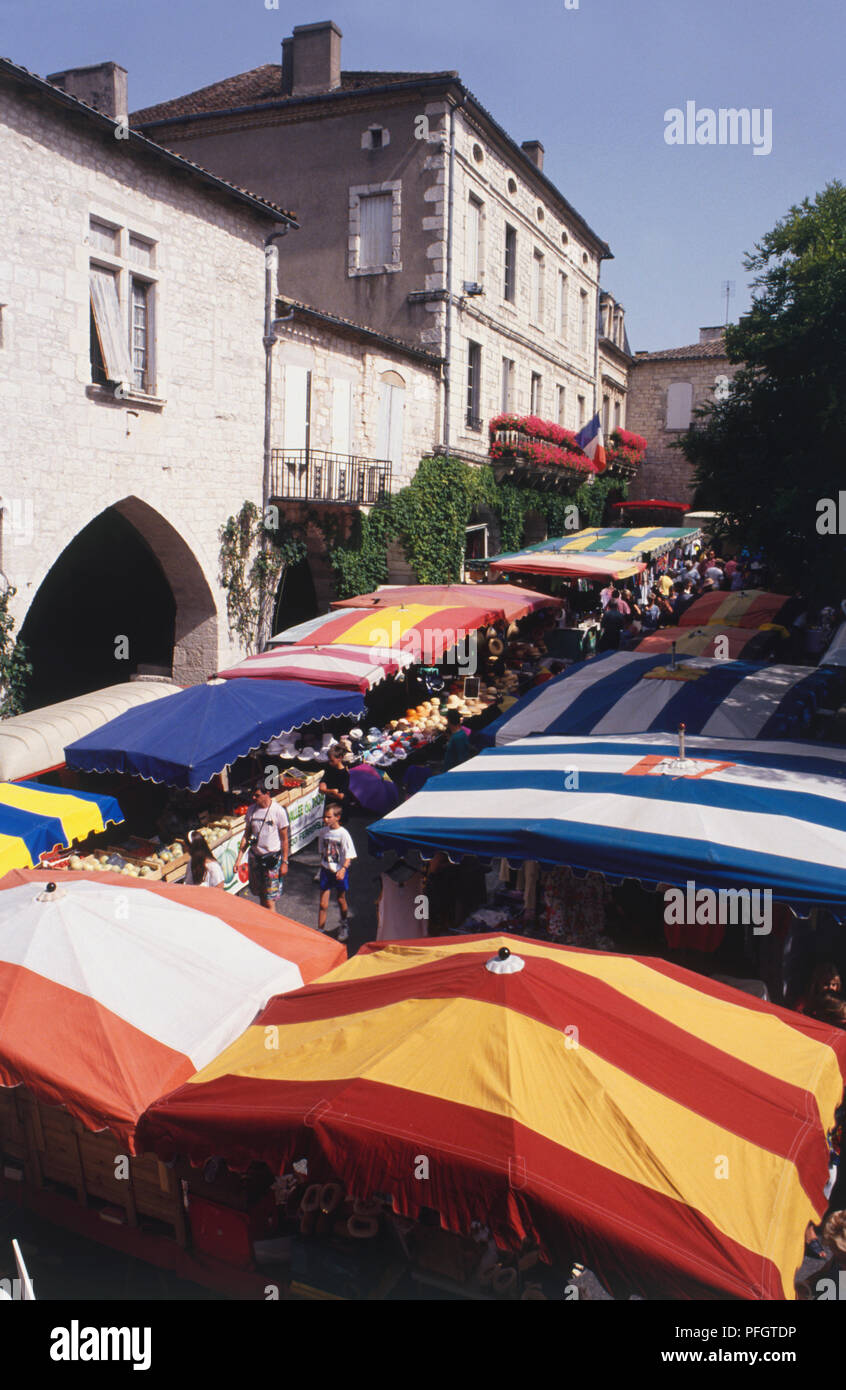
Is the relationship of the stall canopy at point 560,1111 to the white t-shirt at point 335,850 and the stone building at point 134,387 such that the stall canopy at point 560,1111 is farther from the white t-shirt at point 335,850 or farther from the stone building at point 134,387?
the stone building at point 134,387

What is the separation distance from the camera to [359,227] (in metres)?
21.6

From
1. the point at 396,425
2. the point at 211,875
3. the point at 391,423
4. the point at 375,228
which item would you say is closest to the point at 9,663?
the point at 211,875

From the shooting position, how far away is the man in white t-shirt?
9.25 meters

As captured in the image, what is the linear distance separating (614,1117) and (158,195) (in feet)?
46.8

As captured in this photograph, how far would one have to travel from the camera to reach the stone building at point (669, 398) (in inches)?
1637

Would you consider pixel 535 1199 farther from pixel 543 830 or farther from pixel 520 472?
pixel 520 472

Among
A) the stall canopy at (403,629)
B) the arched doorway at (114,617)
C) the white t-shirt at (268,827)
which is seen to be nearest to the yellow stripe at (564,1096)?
the white t-shirt at (268,827)

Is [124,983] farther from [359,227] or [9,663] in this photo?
[359,227]

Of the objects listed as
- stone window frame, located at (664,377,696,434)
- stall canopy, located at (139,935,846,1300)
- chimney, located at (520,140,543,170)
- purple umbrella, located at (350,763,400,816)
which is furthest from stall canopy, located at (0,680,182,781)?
stone window frame, located at (664,377,696,434)

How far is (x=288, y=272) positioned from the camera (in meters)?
22.3

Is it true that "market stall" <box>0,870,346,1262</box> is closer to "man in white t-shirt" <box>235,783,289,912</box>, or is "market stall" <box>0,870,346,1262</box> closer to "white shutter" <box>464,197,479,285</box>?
"man in white t-shirt" <box>235,783,289,912</box>

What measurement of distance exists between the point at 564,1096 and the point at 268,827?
5862 millimetres

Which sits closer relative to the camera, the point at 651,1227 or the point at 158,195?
the point at 651,1227
